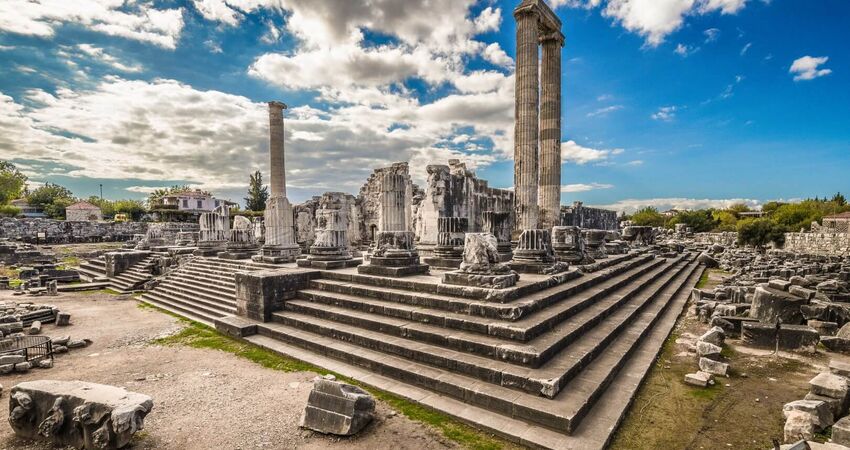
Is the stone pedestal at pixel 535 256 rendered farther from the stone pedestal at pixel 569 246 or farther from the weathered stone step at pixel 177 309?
the weathered stone step at pixel 177 309

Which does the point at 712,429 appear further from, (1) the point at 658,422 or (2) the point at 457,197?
(2) the point at 457,197

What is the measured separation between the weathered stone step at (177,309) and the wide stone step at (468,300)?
3.04 m

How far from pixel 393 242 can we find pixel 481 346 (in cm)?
434

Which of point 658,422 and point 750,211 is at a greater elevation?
point 750,211

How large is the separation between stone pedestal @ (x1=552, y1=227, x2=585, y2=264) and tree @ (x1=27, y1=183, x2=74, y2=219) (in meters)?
67.6

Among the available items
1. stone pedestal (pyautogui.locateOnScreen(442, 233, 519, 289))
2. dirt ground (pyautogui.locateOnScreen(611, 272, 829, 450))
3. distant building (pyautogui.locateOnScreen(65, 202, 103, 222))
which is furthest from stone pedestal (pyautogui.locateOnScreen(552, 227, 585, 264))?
distant building (pyautogui.locateOnScreen(65, 202, 103, 222))

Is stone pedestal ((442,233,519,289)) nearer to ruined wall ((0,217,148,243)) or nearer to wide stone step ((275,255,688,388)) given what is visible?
→ wide stone step ((275,255,688,388))

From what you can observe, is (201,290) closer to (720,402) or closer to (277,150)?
(277,150)

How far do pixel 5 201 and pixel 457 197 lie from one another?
68715mm

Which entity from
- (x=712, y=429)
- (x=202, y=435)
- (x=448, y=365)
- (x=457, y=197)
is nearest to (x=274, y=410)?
(x=202, y=435)

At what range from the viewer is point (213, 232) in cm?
1568

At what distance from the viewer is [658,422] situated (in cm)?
411

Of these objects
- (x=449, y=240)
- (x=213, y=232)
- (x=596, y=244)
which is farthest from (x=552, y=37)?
(x=213, y=232)

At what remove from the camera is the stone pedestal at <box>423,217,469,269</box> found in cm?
961
